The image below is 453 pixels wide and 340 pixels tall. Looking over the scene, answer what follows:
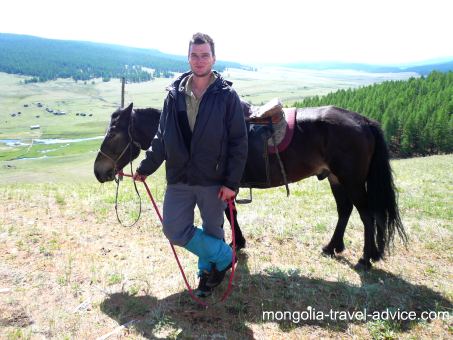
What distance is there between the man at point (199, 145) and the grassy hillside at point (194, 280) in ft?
3.33

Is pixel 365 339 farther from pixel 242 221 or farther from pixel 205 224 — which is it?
pixel 242 221

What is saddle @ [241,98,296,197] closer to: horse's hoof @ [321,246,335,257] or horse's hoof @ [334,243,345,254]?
horse's hoof @ [321,246,335,257]

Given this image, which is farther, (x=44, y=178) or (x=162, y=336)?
(x=44, y=178)

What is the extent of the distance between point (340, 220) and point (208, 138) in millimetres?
3505

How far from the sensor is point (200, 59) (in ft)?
13.0

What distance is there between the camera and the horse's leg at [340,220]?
6.27 metres

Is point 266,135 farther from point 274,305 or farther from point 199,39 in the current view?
point 274,305

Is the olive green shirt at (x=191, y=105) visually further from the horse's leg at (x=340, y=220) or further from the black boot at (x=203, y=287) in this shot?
the horse's leg at (x=340, y=220)

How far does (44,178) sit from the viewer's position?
5491cm

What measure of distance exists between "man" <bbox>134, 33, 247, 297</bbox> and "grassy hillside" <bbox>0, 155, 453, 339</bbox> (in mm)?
1016

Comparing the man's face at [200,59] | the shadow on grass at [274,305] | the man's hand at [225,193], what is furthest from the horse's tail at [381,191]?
the man's face at [200,59]

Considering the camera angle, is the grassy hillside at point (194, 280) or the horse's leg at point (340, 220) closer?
the grassy hillside at point (194, 280)

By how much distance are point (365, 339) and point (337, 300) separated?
784mm

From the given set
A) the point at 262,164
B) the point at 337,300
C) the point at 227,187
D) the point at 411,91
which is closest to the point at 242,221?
the point at 262,164
